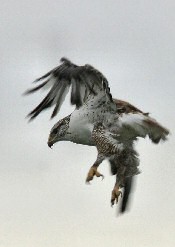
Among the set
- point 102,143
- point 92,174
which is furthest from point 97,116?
point 92,174

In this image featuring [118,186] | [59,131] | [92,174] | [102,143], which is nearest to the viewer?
[92,174]

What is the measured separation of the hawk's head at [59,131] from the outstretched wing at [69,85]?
2.74ft

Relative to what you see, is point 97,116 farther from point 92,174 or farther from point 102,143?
point 92,174

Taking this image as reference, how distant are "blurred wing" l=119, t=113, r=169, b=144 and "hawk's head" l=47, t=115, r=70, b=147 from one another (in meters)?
1.60

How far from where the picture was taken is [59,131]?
24141mm

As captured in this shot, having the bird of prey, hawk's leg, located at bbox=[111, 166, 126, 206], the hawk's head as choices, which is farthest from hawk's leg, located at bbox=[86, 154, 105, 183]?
the hawk's head

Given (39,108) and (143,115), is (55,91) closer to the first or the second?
(39,108)

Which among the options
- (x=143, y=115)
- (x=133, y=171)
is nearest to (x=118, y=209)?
(x=133, y=171)

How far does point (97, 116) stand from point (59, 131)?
1506 mm

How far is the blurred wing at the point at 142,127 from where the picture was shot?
74.3ft

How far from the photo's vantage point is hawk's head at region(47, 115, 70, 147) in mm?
23953

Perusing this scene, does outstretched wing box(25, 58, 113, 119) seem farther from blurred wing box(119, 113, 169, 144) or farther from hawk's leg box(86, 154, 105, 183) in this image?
hawk's leg box(86, 154, 105, 183)

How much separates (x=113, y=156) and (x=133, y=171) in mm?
976

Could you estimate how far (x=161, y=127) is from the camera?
22.6m
